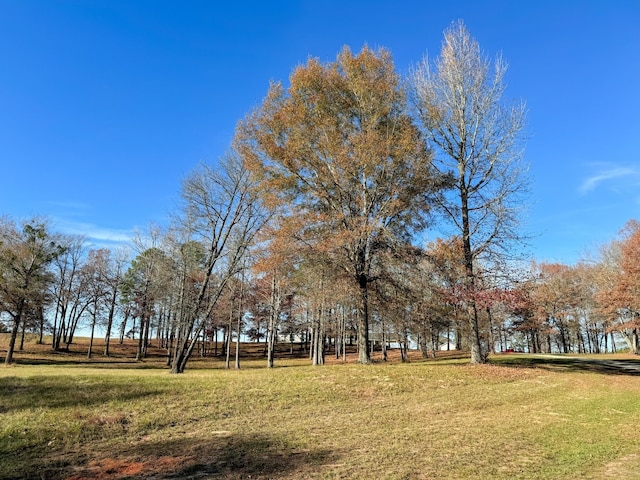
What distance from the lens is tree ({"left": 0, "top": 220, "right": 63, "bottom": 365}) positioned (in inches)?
1105

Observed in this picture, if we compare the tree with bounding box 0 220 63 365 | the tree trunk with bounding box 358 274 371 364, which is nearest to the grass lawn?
the tree trunk with bounding box 358 274 371 364

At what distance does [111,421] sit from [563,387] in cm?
1369

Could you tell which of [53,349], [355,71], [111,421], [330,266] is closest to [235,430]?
[111,421]

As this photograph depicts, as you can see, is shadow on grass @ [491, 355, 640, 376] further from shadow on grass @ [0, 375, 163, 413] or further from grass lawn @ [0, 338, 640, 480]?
shadow on grass @ [0, 375, 163, 413]

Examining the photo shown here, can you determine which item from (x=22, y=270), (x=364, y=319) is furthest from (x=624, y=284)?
(x=22, y=270)

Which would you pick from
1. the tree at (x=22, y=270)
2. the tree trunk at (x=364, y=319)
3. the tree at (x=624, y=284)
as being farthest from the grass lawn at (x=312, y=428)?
the tree at (x=624, y=284)

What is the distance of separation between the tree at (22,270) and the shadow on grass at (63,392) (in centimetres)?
2030

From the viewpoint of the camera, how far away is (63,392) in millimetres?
10164

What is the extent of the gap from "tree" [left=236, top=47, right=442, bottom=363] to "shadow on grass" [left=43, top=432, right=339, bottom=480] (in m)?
9.91

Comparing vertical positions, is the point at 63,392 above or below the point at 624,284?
below

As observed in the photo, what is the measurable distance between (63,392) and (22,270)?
2493 cm

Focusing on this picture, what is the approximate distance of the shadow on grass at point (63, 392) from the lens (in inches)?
368

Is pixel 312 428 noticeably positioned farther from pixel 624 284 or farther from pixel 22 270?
pixel 624 284

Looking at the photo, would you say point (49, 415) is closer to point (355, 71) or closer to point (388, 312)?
point (388, 312)
